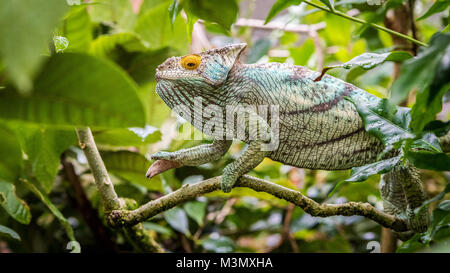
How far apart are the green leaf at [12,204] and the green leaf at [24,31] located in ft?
2.60

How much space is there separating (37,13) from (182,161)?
0.60 meters

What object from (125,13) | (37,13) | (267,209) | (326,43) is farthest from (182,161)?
(326,43)

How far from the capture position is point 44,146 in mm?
951

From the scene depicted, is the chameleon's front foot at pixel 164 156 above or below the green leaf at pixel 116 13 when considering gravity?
below

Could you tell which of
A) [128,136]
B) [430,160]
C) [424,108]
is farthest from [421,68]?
[128,136]

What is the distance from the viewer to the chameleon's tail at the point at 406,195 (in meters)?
0.86

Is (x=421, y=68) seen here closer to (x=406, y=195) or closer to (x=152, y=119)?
(x=406, y=195)

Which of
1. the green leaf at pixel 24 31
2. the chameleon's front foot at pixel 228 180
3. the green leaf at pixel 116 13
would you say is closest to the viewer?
the green leaf at pixel 24 31

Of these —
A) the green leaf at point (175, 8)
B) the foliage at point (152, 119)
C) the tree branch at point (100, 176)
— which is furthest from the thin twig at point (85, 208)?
the green leaf at point (175, 8)

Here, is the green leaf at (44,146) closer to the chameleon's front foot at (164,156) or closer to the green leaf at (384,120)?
the chameleon's front foot at (164,156)

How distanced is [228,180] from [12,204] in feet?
1.89

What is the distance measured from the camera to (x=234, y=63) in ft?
2.79

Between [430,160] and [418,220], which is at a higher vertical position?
[430,160]
